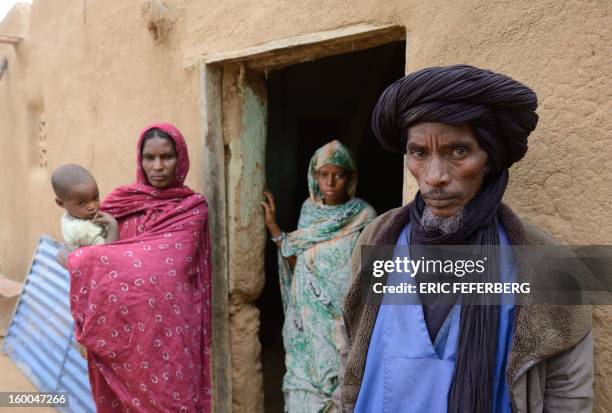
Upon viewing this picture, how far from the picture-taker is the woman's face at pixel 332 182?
108 inches

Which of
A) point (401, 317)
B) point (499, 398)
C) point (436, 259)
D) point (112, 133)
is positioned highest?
point (112, 133)

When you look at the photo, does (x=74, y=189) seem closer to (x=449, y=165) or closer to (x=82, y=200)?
(x=82, y=200)

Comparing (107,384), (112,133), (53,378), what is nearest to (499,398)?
(107,384)

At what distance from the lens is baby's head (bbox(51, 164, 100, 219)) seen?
2076 mm

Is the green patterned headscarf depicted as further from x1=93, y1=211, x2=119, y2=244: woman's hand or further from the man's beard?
the man's beard

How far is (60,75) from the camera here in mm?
4289

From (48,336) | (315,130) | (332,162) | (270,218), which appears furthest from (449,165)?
(48,336)

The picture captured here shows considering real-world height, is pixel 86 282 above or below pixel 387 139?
below

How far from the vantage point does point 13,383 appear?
4.00m

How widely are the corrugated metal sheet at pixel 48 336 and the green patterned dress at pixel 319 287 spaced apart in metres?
1.62

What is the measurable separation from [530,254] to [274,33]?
169 cm

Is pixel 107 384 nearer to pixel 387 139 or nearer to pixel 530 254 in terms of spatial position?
pixel 387 139

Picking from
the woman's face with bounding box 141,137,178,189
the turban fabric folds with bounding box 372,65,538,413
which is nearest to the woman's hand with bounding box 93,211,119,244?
the woman's face with bounding box 141,137,178,189

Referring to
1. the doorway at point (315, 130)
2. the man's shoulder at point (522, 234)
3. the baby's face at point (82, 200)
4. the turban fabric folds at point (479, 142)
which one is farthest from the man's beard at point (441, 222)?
the doorway at point (315, 130)
